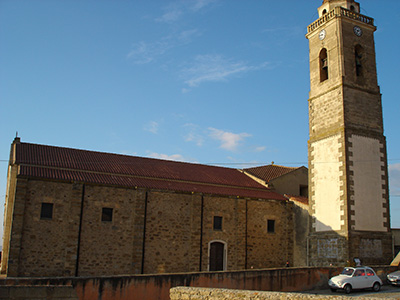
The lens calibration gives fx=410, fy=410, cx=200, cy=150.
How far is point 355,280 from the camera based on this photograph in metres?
19.0

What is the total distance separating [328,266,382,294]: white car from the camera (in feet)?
61.5

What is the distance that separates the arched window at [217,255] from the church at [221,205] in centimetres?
7

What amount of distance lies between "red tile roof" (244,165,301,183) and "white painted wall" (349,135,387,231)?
8.46 metres

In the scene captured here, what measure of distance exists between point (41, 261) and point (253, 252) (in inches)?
541

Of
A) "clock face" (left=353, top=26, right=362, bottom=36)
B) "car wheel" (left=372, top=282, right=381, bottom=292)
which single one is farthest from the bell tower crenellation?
"car wheel" (left=372, top=282, right=381, bottom=292)

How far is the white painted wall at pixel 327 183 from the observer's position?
25094mm

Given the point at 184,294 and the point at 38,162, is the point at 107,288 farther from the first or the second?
the point at 38,162

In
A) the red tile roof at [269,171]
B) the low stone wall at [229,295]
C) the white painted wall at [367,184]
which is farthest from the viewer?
the red tile roof at [269,171]

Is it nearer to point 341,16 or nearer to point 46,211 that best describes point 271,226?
point 341,16

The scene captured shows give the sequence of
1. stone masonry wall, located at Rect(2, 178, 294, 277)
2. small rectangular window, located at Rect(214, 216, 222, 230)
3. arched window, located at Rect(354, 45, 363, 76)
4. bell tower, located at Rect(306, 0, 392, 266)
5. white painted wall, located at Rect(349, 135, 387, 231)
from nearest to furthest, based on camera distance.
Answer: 1. stone masonry wall, located at Rect(2, 178, 294, 277)
2. bell tower, located at Rect(306, 0, 392, 266)
3. white painted wall, located at Rect(349, 135, 387, 231)
4. arched window, located at Rect(354, 45, 363, 76)
5. small rectangular window, located at Rect(214, 216, 222, 230)

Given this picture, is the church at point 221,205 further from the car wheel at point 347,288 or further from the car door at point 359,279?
the car wheel at point 347,288

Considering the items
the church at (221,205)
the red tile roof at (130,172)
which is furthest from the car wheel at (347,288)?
the red tile roof at (130,172)

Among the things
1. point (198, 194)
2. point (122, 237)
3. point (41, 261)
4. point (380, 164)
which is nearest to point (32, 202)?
point (41, 261)

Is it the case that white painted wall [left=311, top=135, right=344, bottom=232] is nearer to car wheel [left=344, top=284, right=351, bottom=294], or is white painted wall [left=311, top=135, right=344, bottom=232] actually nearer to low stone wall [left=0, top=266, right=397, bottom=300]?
low stone wall [left=0, top=266, right=397, bottom=300]
